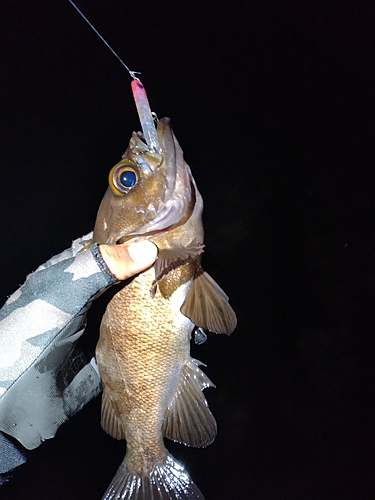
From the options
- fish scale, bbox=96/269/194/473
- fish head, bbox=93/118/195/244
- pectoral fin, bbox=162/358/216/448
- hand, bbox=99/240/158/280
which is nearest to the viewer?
hand, bbox=99/240/158/280

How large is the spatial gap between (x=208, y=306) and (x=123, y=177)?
506 millimetres

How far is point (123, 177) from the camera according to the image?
1.11 meters

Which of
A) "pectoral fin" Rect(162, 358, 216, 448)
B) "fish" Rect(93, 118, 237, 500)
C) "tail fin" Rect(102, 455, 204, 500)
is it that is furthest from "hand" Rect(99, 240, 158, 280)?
"tail fin" Rect(102, 455, 204, 500)

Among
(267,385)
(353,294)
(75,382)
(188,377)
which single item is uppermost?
(75,382)

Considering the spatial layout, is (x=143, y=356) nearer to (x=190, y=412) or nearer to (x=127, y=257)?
(x=190, y=412)

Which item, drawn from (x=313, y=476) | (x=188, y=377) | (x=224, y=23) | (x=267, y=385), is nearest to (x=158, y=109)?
(x=224, y=23)

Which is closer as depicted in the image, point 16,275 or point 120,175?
point 120,175

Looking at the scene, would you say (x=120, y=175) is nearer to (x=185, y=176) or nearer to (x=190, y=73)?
(x=185, y=176)

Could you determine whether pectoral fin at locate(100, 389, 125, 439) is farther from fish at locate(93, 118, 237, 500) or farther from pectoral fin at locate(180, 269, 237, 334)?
pectoral fin at locate(180, 269, 237, 334)

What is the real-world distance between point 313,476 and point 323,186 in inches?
78.9

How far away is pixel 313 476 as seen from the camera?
8.18 ft

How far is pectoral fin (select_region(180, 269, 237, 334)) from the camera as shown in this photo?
120 cm

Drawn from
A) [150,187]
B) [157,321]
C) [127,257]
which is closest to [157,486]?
[157,321]

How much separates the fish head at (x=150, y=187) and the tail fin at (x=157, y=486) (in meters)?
0.88
